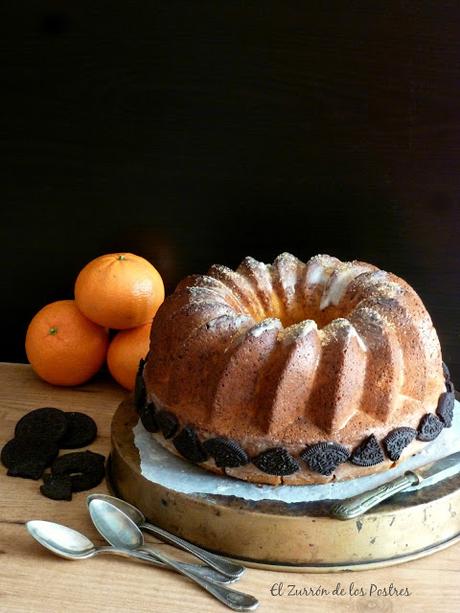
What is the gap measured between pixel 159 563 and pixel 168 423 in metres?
0.18

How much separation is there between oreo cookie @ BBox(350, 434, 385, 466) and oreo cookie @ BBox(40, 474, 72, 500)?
0.42 m

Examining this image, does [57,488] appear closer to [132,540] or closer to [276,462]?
[132,540]

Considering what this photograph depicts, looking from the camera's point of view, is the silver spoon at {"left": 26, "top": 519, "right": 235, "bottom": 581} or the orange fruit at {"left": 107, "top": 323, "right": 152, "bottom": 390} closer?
the silver spoon at {"left": 26, "top": 519, "right": 235, "bottom": 581}

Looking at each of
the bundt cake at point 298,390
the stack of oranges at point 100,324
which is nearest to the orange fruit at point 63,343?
the stack of oranges at point 100,324

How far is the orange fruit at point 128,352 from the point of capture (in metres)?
1.40

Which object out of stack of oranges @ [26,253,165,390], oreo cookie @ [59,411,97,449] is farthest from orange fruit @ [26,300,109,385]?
oreo cookie @ [59,411,97,449]

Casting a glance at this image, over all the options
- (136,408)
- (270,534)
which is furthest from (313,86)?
(270,534)

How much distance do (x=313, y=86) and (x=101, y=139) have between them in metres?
0.39

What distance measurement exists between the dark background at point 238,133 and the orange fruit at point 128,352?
145mm

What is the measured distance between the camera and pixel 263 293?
3.97 feet

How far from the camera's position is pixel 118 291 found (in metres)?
1.35

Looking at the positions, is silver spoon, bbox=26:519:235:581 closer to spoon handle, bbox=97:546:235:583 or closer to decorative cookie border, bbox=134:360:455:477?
spoon handle, bbox=97:546:235:583

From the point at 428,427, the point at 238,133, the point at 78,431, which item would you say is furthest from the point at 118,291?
the point at 428,427

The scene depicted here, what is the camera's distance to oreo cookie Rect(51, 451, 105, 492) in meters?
1.16
